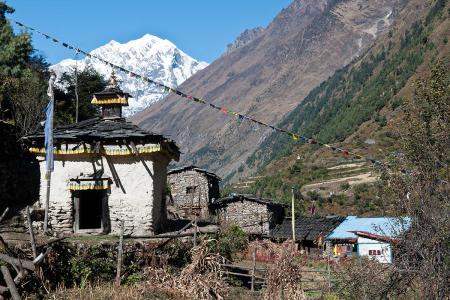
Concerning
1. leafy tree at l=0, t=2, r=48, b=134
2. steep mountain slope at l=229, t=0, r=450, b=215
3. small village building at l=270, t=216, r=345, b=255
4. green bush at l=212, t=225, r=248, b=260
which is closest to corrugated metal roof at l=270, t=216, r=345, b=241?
small village building at l=270, t=216, r=345, b=255

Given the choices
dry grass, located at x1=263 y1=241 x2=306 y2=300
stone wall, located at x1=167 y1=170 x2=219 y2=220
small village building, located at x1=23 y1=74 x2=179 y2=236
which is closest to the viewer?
dry grass, located at x1=263 y1=241 x2=306 y2=300

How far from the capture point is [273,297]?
1480 cm

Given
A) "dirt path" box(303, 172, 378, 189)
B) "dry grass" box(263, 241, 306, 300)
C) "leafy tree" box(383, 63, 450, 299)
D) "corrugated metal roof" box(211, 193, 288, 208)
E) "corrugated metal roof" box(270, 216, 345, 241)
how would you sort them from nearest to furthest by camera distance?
"leafy tree" box(383, 63, 450, 299)
"dry grass" box(263, 241, 306, 300)
"corrugated metal roof" box(270, 216, 345, 241)
"corrugated metal roof" box(211, 193, 288, 208)
"dirt path" box(303, 172, 378, 189)

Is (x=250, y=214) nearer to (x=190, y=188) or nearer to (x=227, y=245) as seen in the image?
(x=190, y=188)

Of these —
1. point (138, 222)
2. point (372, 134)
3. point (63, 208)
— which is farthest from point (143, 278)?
point (372, 134)

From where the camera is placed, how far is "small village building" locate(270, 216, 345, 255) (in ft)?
140

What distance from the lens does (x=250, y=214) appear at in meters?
43.8

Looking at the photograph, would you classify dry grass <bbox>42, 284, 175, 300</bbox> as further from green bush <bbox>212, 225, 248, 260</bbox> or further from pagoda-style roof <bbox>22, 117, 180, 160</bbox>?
pagoda-style roof <bbox>22, 117, 180, 160</bbox>

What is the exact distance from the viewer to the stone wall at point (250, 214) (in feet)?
143

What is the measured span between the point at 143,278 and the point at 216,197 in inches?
1214

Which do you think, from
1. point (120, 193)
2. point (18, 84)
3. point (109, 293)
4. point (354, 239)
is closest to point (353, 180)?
point (354, 239)

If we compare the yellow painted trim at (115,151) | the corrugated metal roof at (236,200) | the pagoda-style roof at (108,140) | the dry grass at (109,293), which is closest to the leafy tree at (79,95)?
the corrugated metal roof at (236,200)

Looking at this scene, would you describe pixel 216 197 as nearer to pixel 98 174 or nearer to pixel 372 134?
pixel 98 174

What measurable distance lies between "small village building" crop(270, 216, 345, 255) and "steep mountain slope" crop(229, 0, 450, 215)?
9.07 meters
